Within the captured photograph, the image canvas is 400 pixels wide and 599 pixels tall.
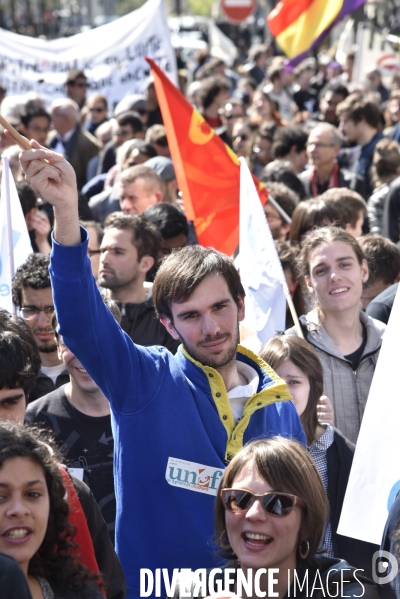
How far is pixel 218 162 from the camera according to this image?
623cm

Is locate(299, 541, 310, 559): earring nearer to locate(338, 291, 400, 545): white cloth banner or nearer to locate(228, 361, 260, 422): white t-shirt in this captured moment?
locate(228, 361, 260, 422): white t-shirt

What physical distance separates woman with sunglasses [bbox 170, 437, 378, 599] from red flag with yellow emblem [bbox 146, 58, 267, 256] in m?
3.44

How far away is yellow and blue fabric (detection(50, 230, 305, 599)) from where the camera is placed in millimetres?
2965

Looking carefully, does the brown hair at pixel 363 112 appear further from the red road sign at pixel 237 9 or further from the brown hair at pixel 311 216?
the red road sign at pixel 237 9

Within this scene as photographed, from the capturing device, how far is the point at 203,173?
6.21 metres

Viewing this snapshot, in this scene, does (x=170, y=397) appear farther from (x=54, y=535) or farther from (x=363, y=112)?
(x=363, y=112)

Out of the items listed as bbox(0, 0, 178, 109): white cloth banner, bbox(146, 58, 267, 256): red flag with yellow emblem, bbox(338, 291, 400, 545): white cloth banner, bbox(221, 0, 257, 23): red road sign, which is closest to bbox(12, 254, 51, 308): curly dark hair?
bbox(146, 58, 267, 256): red flag with yellow emblem

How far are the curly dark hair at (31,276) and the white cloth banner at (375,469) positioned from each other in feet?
6.18

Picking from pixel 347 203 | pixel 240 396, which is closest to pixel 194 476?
pixel 240 396

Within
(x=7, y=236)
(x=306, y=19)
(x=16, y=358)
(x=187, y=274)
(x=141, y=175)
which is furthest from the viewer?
(x=306, y=19)

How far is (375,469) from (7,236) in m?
2.53

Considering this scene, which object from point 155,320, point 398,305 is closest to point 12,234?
point 155,320

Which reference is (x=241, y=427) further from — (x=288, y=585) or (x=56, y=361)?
(x=56, y=361)

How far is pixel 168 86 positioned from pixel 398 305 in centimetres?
322
